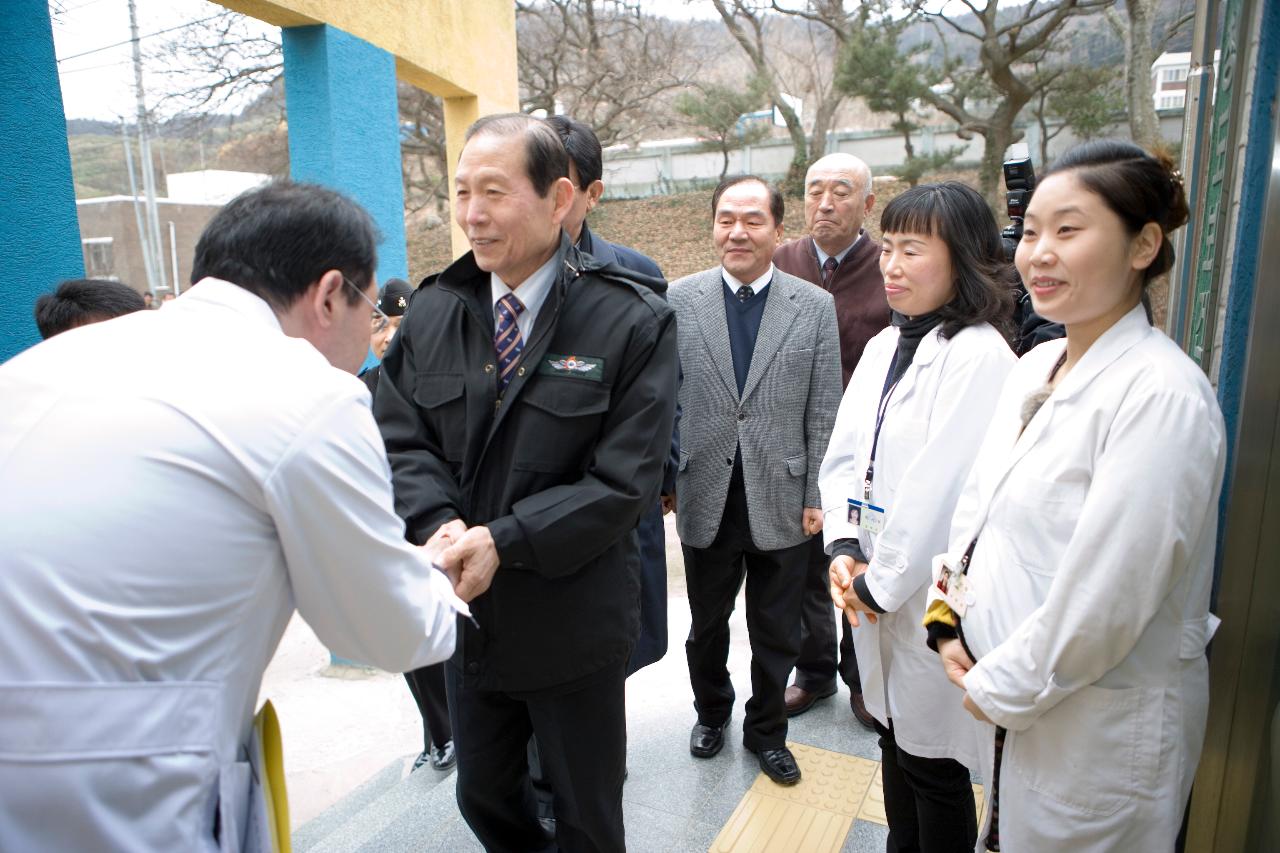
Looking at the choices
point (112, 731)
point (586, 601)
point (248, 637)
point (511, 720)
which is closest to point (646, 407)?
point (586, 601)

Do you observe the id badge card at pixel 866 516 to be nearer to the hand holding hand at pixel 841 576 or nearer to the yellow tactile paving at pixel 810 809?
the hand holding hand at pixel 841 576

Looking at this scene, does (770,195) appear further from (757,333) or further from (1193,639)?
(1193,639)

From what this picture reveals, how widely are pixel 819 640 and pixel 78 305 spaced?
2536 mm

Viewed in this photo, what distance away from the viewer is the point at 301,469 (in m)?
1.05

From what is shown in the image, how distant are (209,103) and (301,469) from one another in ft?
45.3

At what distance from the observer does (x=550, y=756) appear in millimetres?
1798

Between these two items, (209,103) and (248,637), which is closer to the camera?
(248,637)

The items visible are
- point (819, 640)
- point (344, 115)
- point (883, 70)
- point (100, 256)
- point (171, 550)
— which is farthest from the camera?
point (100, 256)

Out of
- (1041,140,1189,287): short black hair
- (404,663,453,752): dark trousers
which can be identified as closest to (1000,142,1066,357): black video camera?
(1041,140,1189,287): short black hair

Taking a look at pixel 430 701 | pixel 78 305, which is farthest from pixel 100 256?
pixel 430 701

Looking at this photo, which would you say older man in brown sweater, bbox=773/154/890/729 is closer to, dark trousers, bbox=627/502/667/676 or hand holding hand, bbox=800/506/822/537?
hand holding hand, bbox=800/506/822/537

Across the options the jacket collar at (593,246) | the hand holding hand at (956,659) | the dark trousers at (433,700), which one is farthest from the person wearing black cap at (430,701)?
the hand holding hand at (956,659)

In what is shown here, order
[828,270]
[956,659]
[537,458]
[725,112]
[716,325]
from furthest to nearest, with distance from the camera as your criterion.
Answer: [725,112]
[828,270]
[716,325]
[537,458]
[956,659]

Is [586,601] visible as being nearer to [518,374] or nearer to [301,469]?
[518,374]
